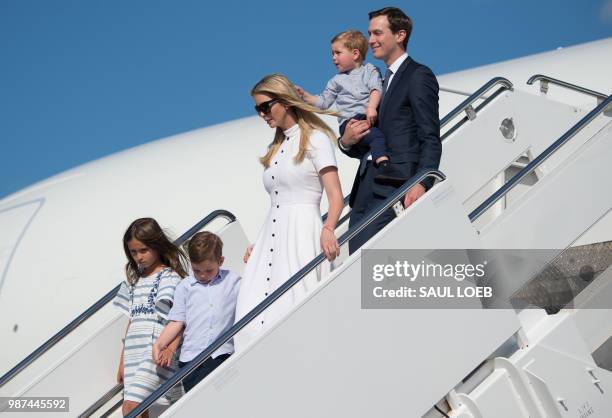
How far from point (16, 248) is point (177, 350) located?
3.74 metres

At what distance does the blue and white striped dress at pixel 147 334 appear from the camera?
15.0 ft

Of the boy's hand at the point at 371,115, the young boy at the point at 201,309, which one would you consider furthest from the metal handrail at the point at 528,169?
the young boy at the point at 201,309

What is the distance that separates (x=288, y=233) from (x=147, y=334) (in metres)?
1.09

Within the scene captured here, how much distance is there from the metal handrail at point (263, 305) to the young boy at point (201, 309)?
61 centimetres

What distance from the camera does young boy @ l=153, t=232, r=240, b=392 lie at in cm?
449

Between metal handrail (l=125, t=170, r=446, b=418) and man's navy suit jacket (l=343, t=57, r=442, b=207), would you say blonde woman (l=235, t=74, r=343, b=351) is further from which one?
man's navy suit jacket (l=343, t=57, r=442, b=207)

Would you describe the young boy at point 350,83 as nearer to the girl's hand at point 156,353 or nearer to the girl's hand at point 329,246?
the girl's hand at point 329,246

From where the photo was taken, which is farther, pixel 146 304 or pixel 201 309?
pixel 146 304

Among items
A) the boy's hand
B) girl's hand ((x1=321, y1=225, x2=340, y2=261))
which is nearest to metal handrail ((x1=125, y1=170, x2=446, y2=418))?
girl's hand ((x1=321, y1=225, x2=340, y2=261))

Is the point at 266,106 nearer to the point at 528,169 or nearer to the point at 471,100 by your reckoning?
the point at 528,169

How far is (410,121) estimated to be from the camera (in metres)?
4.42

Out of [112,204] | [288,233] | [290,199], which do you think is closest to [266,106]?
[290,199]

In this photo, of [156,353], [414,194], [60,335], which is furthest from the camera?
[60,335]

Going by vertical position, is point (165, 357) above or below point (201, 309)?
below
